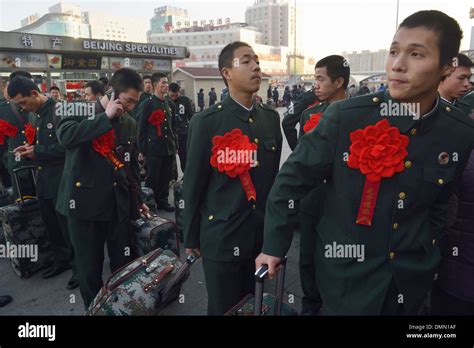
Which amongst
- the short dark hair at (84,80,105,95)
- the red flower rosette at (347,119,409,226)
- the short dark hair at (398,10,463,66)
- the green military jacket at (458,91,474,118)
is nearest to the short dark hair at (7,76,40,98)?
the short dark hair at (84,80,105,95)

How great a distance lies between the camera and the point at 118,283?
253 centimetres

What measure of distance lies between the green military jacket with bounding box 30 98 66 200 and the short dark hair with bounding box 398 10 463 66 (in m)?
3.15

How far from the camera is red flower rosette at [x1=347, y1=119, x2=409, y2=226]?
145 centimetres

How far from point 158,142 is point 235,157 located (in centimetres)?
359

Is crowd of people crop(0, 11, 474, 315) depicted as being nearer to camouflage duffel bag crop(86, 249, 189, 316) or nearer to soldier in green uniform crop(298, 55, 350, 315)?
soldier in green uniform crop(298, 55, 350, 315)

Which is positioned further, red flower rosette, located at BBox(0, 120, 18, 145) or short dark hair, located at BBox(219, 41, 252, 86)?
red flower rosette, located at BBox(0, 120, 18, 145)

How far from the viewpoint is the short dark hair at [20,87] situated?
3.28m

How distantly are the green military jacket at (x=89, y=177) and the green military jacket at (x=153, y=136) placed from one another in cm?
247

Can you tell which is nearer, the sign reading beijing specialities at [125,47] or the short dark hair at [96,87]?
the short dark hair at [96,87]

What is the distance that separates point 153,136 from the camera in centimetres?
549

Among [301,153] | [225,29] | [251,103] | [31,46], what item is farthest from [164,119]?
[225,29]

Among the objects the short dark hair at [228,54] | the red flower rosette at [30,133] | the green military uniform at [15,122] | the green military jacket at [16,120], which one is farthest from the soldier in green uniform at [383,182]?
the green military jacket at [16,120]

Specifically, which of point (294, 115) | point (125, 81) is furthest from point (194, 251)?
point (294, 115)

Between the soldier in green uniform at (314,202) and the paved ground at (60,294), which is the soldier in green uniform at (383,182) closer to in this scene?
the soldier in green uniform at (314,202)
